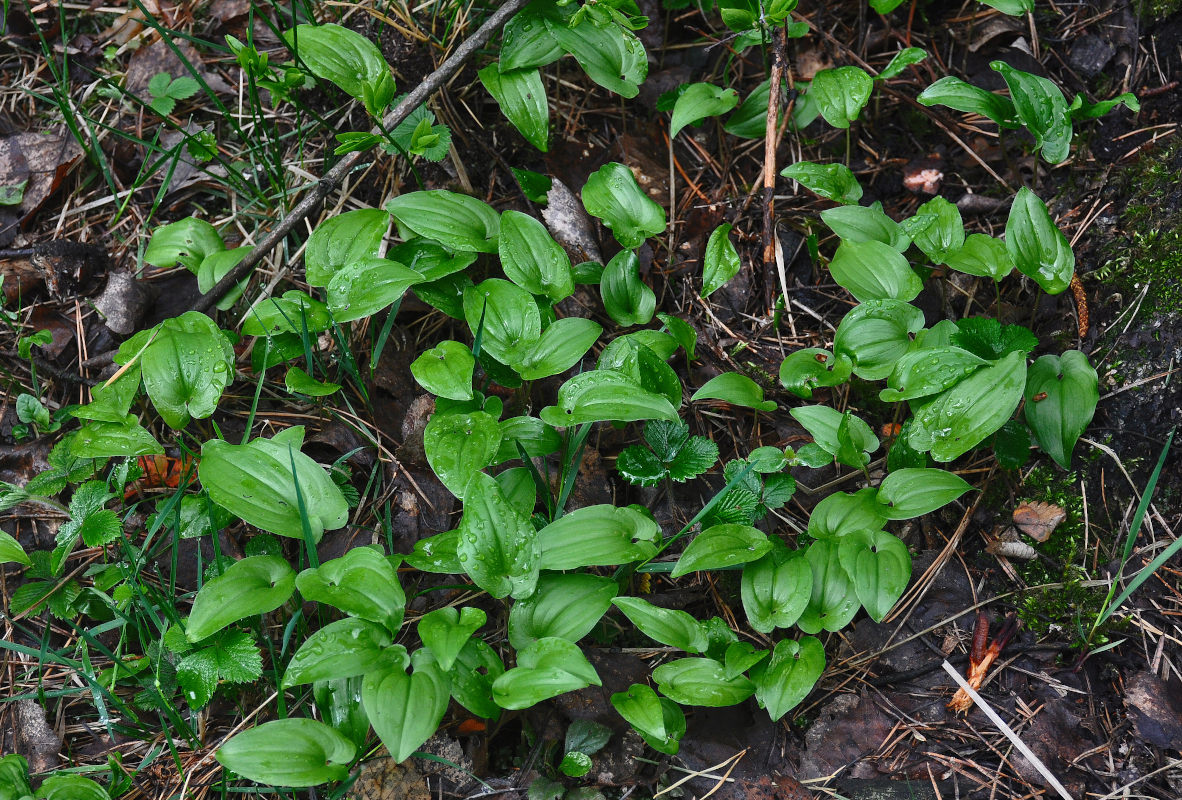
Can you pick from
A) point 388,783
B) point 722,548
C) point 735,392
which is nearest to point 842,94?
point 735,392

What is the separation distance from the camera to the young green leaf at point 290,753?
175cm

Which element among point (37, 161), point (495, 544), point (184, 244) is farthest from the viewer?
point (37, 161)

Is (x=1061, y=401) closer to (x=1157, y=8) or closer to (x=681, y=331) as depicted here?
(x=681, y=331)

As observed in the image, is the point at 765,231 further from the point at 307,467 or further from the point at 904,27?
the point at 307,467

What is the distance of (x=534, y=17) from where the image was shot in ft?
8.55

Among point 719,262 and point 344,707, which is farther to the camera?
point 719,262

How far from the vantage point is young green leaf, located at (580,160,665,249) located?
252cm

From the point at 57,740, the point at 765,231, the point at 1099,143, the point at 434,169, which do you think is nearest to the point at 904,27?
the point at 1099,143

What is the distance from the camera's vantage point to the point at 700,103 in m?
2.65

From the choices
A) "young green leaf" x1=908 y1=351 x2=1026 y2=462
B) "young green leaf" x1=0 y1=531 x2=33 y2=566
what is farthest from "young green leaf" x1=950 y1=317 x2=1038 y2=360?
"young green leaf" x1=0 y1=531 x2=33 y2=566

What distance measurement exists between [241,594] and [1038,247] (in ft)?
7.77

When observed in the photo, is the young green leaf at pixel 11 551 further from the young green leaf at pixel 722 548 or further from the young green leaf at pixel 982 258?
the young green leaf at pixel 982 258

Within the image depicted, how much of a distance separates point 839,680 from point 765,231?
4.62 ft

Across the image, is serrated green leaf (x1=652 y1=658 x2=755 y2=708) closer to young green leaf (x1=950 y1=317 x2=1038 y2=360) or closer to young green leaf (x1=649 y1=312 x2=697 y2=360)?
young green leaf (x1=649 y1=312 x2=697 y2=360)
